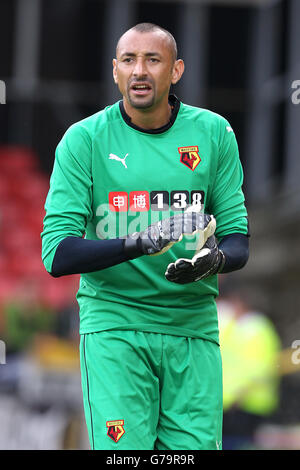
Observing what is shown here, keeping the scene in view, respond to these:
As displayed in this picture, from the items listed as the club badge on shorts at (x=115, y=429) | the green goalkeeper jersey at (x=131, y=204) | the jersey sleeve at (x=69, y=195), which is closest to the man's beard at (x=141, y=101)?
the green goalkeeper jersey at (x=131, y=204)

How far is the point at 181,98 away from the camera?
17.9 m

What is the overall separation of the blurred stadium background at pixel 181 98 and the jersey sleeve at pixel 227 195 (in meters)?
9.31

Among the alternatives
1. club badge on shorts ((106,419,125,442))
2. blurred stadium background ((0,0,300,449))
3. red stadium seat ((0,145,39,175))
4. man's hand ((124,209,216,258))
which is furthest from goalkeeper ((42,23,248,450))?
red stadium seat ((0,145,39,175))

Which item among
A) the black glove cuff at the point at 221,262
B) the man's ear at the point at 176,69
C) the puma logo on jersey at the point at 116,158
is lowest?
the black glove cuff at the point at 221,262

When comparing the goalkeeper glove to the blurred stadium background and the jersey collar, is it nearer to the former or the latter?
the jersey collar

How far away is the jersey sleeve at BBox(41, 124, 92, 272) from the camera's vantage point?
12.1 feet

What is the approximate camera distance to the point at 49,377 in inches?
370

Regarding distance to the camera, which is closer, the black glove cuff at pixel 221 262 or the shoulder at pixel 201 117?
the black glove cuff at pixel 221 262

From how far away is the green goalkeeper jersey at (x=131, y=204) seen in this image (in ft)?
12.3

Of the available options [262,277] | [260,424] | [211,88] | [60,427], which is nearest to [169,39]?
[60,427]

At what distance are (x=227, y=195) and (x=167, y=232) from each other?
0.56 m

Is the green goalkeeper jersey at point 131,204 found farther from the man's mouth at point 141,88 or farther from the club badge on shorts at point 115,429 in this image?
the club badge on shorts at point 115,429

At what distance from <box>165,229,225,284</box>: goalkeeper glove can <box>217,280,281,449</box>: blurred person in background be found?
17.9 ft

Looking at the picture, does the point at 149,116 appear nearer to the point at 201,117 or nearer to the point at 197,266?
the point at 201,117
